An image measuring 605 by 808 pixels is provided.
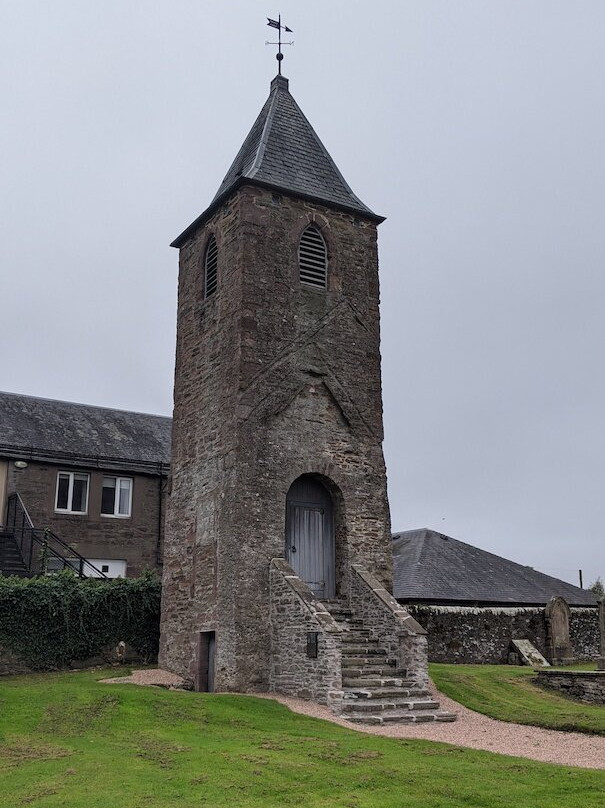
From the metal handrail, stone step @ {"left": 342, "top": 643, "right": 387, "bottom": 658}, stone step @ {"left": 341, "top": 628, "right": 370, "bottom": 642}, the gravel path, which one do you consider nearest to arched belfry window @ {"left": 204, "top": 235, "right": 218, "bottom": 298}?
the metal handrail

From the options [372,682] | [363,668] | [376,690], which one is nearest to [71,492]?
[363,668]

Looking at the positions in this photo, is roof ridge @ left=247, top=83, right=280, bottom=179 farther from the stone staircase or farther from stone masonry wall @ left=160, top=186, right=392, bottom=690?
the stone staircase

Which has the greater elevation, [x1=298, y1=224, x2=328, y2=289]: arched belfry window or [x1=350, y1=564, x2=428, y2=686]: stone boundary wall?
[x1=298, y1=224, x2=328, y2=289]: arched belfry window

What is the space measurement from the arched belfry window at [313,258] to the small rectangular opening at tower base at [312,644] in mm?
8234

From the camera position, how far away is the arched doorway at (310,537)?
715 inches

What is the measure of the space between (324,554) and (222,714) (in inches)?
229

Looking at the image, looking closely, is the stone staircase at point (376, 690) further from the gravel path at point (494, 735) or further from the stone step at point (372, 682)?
the gravel path at point (494, 735)

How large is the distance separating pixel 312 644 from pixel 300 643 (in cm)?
42

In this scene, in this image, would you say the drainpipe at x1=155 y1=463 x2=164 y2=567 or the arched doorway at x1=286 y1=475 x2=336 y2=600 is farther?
the drainpipe at x1=155 y1=463 x2=164 y2=567

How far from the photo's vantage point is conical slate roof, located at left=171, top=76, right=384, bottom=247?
64.3 feet

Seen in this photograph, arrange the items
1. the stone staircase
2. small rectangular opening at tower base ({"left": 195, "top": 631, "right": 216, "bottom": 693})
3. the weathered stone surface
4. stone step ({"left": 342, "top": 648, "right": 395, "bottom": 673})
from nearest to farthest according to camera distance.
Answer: the stone staircase → stone step ({"left": 342, "top": 648, "right": 395, "bottom": 673}) → small rectangular opening at tower base ({"left": 195, "top": 631, "right": 216, "bottom": 693}) → the weathered stone surface

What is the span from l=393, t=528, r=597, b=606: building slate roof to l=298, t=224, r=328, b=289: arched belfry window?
32.6ft

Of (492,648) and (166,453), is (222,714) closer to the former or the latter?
(492,648)

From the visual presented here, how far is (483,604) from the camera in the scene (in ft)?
81.3
